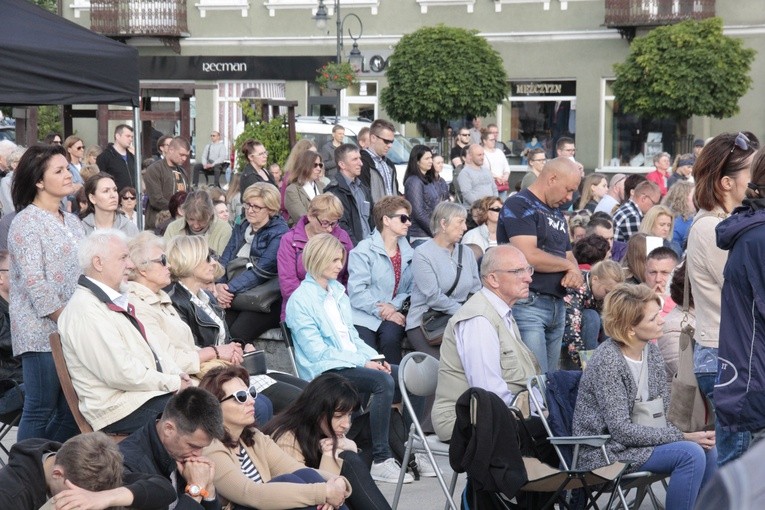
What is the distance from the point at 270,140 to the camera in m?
17.2

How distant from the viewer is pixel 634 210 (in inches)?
459

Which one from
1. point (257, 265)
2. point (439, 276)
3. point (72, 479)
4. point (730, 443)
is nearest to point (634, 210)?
point (439, 276)

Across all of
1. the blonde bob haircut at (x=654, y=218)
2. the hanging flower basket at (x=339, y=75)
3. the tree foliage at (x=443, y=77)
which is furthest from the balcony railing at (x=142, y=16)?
the blonde bob haircut at (x=654, y=218)

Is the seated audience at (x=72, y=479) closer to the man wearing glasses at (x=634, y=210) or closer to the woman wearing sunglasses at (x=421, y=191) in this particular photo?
the woman wearing sunglasses at (x=421, y=191)

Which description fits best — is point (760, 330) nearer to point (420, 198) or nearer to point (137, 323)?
point (137, 323)

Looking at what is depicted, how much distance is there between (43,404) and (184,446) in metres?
1.56

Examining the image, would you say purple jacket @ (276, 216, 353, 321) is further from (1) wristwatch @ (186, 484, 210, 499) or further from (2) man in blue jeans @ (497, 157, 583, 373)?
(1) wristwatch @ (186, 484, 210, 499)

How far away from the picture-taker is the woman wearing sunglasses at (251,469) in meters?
5.32

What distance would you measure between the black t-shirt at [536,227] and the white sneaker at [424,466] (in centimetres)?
131

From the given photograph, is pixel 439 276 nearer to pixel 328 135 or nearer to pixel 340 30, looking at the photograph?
pixel 328 135

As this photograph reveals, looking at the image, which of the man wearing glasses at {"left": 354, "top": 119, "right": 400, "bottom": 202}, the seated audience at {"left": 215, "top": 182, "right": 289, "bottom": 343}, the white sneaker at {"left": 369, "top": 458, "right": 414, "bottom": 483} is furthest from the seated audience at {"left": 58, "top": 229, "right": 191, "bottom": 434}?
the man wearing glasses at {"left": 354, "top": 119, "right": 400, "bottom": 202}

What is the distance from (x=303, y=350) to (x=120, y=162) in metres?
6.49

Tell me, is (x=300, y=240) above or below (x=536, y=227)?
below

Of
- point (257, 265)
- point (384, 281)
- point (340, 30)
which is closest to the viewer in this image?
point (384, 281)
